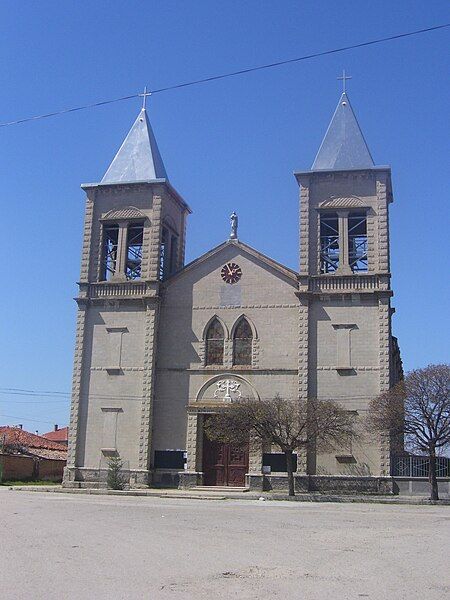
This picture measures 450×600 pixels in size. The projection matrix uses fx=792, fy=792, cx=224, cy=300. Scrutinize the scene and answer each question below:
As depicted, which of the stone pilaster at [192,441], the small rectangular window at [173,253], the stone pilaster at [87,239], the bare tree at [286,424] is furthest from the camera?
the small rectangular window at [173,253]

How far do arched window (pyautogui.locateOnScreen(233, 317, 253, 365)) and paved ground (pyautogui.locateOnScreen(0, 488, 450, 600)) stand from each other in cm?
1622

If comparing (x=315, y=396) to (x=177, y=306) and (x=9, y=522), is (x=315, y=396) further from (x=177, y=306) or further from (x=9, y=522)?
(x=9, y=522)

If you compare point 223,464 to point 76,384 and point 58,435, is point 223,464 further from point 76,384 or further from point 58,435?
point 58,435

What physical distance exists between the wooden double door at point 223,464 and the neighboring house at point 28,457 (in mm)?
13315

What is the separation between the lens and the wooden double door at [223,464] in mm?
37656

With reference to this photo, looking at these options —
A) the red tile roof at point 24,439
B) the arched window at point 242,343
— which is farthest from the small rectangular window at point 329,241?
the red tile roof at point 24,439

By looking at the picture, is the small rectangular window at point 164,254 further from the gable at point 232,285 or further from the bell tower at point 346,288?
the bell tower at point 346,288

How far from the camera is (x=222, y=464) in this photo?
1495 inches

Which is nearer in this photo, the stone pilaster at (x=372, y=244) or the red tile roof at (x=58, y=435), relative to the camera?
the stone pilaster at (x=372, y=244)

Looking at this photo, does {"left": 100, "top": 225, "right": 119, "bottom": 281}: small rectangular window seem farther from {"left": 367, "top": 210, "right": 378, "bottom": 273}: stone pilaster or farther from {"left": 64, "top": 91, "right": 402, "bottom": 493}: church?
{"left": 367, "top": 210, "right": 378, "bottom": 273}: stone pilaster

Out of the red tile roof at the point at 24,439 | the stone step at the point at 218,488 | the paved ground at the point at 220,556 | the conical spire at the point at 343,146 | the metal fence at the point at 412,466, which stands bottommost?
the paved ground at the point at 220,556

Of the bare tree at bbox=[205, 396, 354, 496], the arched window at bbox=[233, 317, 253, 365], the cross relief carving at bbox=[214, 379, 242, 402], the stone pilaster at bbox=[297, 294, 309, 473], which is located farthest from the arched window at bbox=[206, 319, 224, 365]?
the bare tree at bbox=[205, 396, 354, 496]

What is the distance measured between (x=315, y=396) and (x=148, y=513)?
15.4 meters

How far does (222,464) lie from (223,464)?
5 centimetres
